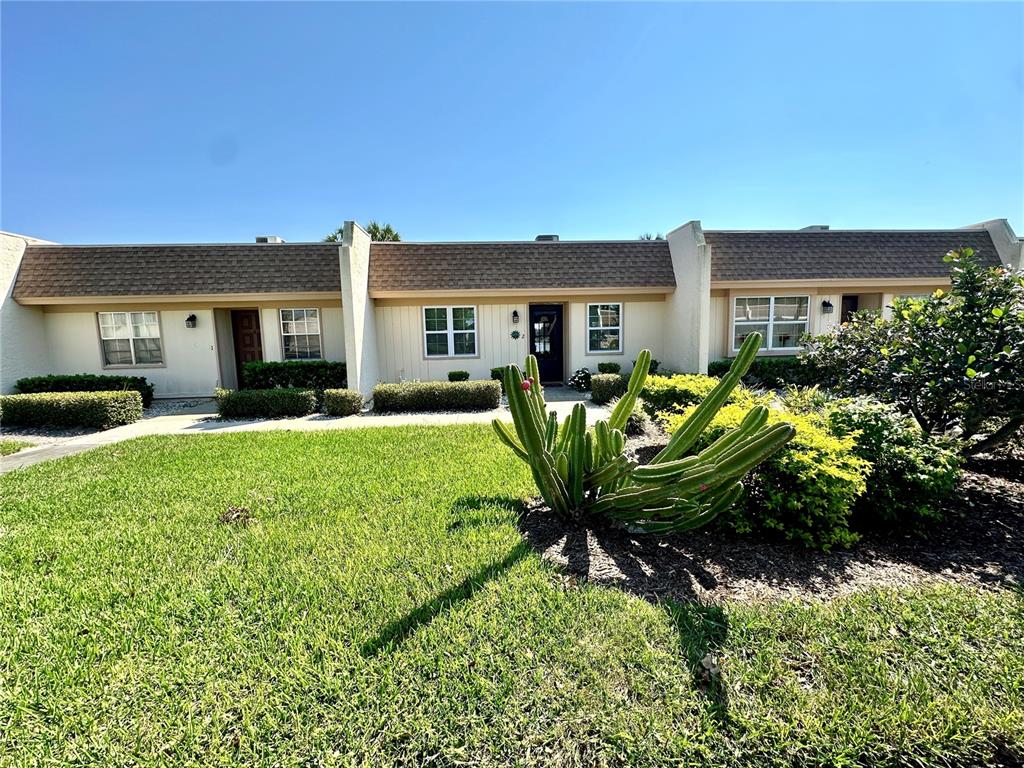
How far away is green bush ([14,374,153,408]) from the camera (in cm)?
1135

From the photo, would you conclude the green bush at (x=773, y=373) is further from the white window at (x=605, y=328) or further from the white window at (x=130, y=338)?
the white window at (x=130, y=338)

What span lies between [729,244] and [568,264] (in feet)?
16.4

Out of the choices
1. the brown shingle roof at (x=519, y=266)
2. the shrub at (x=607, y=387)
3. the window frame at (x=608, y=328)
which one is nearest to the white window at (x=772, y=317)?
the brown shingle roof at (x=519, y=266)

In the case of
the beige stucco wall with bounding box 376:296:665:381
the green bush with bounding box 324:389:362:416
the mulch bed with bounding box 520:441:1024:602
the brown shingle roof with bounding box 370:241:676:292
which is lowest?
the mulch bed with bounding box 520:441:1024:602

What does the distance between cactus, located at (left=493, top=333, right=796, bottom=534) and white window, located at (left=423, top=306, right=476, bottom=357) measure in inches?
358

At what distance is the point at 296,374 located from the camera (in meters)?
12.3

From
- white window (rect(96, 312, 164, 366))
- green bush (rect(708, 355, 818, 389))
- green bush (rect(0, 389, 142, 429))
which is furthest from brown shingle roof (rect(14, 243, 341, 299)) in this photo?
green bush (rect(708, 355, 818, 389))

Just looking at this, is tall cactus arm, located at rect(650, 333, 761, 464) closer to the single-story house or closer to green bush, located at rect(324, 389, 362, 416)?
green bush, located at rect(324, 389, 362, 416)

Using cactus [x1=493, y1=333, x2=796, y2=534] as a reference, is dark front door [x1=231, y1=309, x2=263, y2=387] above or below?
above

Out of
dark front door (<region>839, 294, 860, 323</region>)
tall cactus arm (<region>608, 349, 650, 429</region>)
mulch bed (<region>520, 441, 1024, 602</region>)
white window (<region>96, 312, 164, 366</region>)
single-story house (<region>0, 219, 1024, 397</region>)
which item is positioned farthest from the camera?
dark front door (<region>839, 294, 860, 323</region>)

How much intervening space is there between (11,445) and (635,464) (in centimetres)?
1086

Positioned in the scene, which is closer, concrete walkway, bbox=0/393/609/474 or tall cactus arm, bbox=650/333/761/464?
tall cactus arm, bbox=650/333/761/464

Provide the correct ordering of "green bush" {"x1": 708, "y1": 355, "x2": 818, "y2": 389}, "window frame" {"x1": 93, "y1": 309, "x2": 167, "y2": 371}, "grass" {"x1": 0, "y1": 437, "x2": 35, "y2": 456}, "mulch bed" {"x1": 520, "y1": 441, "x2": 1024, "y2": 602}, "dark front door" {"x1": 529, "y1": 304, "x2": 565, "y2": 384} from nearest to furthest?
"mulch bed" {"x1": 520, "y1": 441, "x2": 1024, "y2": 602}, "grass" {"x1": 0, "y1": 437, "x2": 35, "y2": 456}, "green bush" {"x1": 708, "y1": 355, "x2": 818, "y2": 389}, "window frame" {"x1": 93, "y1": 309, "x2": 167, "y2": 371}, "dark front door" {"x1": 529, "y1": 304, "x2": 565, "y2": 384}

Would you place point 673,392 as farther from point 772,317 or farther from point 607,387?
point 772,317
